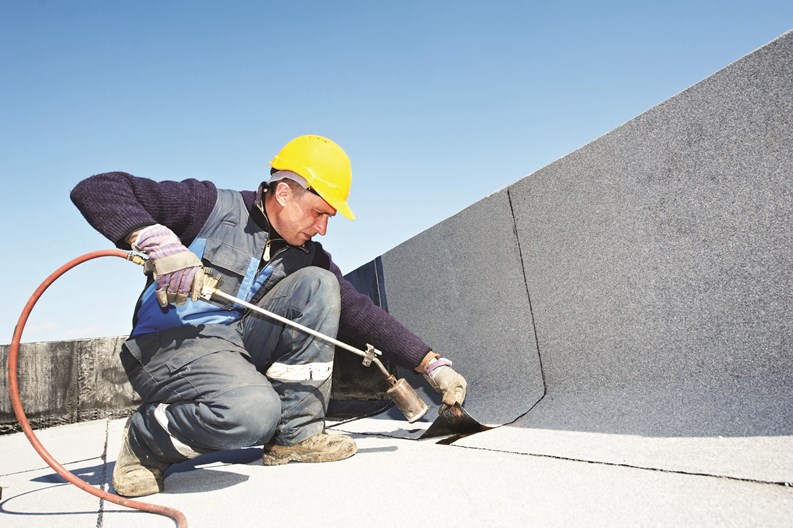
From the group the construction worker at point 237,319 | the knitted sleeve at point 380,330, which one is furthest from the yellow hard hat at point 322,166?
the knitted sleeve at point 380,330

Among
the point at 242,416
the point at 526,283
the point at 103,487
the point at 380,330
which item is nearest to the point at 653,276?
the point at 526,283

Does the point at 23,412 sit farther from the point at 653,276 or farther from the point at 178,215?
the point at 653,276

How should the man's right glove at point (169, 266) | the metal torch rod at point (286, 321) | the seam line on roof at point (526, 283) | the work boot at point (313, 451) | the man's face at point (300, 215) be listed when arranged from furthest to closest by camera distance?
the seam line on roof at point (526, 283) < the man's face at point (300, 215) < the work boot at point (313, 451) < the metal torch rod at point (286, 321) < the man's right glove at point (169, 266)

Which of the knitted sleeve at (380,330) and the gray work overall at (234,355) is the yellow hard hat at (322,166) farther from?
the knitted sleeve at (380,330)

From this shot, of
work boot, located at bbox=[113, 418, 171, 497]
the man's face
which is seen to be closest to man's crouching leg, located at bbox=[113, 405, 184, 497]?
work boot, located at bbox=[113, 418, 171, 497]

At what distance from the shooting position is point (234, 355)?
1.48 metres

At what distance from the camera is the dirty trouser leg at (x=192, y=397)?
132 centimetres

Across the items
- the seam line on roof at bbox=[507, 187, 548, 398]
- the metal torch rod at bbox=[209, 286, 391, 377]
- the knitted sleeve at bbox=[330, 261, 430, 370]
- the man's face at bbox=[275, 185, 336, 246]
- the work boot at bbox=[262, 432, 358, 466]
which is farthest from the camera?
the seam line on roof at bbox=[507, 187, 548, 398]

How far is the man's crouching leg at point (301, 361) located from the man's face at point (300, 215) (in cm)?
12

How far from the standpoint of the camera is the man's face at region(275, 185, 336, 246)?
5.38ft

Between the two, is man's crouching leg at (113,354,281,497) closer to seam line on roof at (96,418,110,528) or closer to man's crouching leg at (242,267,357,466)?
seam line on roof at (96,418,110,528)

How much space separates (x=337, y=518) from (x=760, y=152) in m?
1.37

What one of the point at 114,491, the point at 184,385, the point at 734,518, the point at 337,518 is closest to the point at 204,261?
the point at 184,385

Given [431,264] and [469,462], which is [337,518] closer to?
[469,462]
